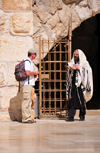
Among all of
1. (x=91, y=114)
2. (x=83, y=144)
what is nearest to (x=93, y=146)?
(x=83, y=144)

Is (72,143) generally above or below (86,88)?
below

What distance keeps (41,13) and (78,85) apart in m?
1.65

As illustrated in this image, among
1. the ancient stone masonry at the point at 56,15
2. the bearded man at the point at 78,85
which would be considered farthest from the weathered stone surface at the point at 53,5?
the bearded man at the point at 78,85

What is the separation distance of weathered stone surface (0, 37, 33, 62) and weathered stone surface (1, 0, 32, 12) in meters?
0.57

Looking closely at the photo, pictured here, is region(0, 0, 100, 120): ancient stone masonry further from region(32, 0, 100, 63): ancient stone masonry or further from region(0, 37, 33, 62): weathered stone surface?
region(32, 0, 100, 63): ancient stone masonry

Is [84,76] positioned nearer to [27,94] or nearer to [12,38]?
[27,94]

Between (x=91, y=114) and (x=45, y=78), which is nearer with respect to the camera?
(x=45, y=78)

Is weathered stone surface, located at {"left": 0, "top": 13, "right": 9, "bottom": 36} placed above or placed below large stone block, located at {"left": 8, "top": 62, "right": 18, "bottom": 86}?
above

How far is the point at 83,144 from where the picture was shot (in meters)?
5.46

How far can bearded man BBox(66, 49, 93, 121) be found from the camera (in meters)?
8.16

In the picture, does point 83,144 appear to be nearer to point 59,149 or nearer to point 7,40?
point 59,149

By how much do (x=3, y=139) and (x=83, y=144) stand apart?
1.15 meters

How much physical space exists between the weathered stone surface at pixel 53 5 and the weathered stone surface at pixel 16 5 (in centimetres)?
45

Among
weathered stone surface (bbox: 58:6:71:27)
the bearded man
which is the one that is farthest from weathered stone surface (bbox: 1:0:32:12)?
the bearded man
